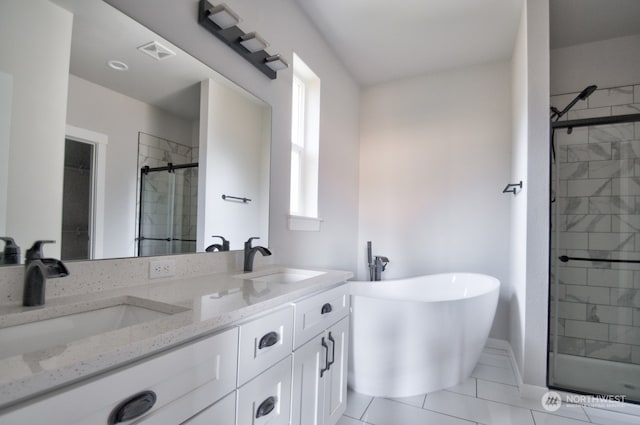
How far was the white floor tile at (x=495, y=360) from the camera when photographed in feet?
8.20

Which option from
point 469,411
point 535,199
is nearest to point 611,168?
point 535,199

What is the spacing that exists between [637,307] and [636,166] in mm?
1098

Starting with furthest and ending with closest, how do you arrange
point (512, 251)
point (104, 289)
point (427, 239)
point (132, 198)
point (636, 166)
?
point (427, 239) < point (512, 251) < point (636, 166) < point (132, 198) < point (104, 289)

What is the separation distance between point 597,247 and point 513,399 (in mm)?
1497

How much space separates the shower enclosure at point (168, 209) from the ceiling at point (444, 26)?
1762 millimetres

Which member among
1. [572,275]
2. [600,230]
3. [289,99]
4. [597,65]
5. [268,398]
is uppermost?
[597,65]

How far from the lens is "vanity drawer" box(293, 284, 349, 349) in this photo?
1217 mm

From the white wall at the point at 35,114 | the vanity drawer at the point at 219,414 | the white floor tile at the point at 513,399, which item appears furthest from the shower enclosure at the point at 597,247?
the white wall at the point at 35,114

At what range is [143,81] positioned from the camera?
1.25 m

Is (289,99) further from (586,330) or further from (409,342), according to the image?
(586,330)

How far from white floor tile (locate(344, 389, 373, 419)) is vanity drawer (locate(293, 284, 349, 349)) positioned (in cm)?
63

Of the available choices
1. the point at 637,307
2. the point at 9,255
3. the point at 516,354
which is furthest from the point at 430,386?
the point at 9,255

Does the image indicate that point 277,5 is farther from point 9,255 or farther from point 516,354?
point 516,354

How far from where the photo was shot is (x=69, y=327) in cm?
83
